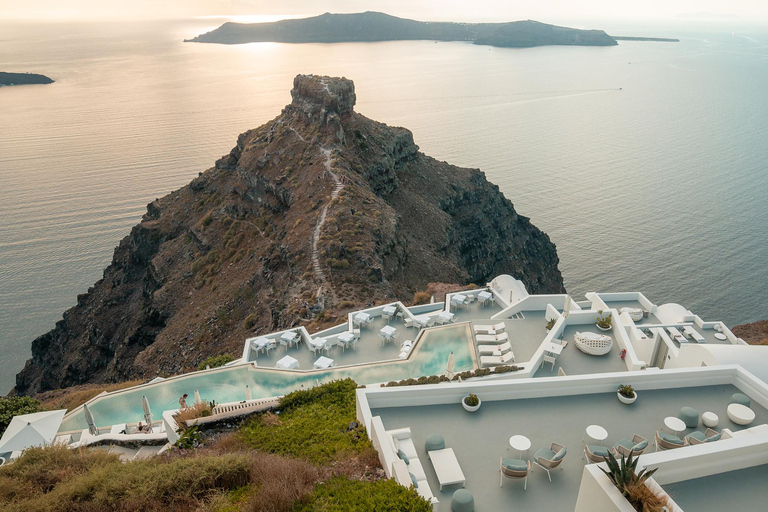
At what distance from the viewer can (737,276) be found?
222 feet

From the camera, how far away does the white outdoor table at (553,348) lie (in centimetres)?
2121

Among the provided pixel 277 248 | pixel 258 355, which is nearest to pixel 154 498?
pixel 258 355

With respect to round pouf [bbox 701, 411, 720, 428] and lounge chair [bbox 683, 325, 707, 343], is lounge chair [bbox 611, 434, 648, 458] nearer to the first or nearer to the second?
round pouf [bbox 701, 411, 720, 428]

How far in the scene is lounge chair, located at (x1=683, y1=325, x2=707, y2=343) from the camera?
25.5 m

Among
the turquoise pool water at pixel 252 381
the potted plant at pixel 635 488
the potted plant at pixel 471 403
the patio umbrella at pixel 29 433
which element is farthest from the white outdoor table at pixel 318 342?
the potted plant at pixel 635 488

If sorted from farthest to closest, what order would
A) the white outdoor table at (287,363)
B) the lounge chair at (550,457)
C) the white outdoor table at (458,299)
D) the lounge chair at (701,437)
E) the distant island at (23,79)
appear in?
the distant island at (23,79) → the white outdoor table at (458,299) → the white outdoor table at (287,363) → the lounge chair at (701,437) → the lounge chair at (550,457)

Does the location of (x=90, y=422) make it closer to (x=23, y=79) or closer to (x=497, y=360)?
(x=497, y=360)

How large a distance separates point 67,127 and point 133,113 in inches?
759

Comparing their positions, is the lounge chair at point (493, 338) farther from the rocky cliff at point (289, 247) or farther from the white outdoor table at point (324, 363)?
the rocky cliff at point (289, 247)

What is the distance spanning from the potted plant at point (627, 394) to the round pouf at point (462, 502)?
6691 millimetres

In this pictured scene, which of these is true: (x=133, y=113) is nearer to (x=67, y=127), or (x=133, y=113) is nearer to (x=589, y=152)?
(x=67, y=127)

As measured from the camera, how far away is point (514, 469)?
12.1 metres

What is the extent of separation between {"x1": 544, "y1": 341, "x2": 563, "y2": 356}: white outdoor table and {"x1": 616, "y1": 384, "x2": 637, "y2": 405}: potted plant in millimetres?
5683

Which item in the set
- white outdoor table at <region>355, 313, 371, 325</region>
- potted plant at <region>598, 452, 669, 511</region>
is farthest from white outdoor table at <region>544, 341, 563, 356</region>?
potted plant at <region>598, 452, 669, 511</region>
